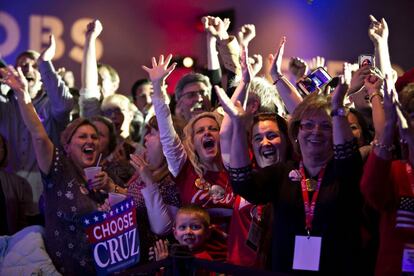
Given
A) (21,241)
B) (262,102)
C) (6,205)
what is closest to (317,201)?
(262,102)

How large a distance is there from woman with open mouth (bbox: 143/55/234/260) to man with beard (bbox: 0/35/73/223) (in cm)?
103

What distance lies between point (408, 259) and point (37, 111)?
10.7 feet

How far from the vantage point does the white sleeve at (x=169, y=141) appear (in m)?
4.36

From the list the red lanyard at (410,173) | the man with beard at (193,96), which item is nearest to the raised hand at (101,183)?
the man with beard at (193,96)

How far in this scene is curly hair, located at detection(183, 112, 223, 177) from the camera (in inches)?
170

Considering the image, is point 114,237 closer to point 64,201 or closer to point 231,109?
point 64,201

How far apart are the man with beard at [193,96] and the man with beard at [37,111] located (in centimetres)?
78

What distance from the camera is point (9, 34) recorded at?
25.8 feet

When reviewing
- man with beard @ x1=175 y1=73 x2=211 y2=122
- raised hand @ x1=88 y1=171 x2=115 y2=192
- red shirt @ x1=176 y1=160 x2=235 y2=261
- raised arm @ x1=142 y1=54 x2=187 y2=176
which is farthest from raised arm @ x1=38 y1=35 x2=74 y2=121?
red shirt @ x1=176 y1=160 x2=235 y2=261

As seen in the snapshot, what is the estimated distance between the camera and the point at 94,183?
14.8ft

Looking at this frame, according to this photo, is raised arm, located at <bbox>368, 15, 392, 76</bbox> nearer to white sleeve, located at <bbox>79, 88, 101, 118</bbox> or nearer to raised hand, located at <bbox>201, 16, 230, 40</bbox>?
raised hand, located at <bbox>201, 16, 230, 40</bbox>

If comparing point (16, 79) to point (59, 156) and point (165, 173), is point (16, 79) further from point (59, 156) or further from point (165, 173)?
point (165, 173)

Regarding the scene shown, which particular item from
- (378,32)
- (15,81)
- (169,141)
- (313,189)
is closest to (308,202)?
(313,189)

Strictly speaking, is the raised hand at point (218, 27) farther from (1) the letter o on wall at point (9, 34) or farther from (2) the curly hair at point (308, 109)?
(1) the letter o on wall at point (9, 34)
